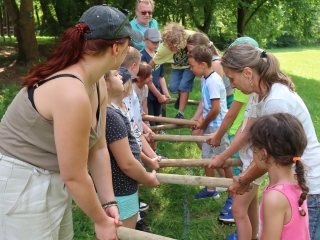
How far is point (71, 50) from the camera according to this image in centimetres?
163

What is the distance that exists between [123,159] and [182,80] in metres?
3.21

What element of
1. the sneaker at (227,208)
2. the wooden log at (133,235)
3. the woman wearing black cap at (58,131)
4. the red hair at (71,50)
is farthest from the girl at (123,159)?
the sneaker at (227,208)

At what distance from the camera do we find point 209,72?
380cm

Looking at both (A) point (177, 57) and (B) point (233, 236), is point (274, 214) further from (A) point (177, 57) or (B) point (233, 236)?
(A) point (177, 57)

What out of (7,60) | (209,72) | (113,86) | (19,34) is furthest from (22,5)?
(113,86)

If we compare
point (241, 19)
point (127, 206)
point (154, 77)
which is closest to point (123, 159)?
point (127, 206)

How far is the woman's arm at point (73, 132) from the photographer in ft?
4.91

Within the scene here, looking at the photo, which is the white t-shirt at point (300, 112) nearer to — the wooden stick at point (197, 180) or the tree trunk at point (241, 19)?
the wooden stick at point (197, 180)

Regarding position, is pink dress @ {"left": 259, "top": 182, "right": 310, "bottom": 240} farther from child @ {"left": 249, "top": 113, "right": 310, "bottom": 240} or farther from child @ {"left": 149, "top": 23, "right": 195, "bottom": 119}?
child @ {"left": 149, "top": 23, "right": 195, "bottom": 119}

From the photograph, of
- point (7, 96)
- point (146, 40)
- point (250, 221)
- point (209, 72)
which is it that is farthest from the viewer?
point (7, 96)

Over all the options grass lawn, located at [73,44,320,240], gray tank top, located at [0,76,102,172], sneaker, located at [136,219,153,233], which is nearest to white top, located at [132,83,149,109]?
grass lawn, located at [73,44,320,240]

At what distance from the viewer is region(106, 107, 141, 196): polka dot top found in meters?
2.18

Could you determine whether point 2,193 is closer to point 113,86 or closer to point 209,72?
point 113,86

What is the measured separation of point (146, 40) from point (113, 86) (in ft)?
9.66
